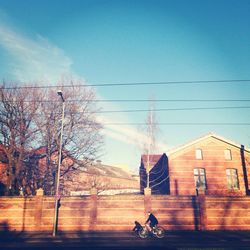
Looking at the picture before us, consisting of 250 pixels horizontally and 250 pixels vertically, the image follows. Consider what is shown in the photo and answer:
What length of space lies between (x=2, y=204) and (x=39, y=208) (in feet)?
9.79

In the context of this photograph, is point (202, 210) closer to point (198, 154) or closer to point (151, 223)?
A: point (151, 223)

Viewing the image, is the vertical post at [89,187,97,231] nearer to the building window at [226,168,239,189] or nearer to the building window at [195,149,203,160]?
the building window at [195,149,203,160]

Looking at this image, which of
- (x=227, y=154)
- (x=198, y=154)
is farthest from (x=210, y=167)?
(x=227, y=154)

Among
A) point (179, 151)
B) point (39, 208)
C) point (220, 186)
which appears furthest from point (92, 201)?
point (220, 186)

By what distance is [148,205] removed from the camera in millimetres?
19625

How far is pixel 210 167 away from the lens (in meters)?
29.5

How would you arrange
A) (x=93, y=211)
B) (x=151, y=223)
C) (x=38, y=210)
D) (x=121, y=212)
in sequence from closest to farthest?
(x=151, y=223) < (x=38, y=210) < (x=93, y=211) < (x=121, y=212)

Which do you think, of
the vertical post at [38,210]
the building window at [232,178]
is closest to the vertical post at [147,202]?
the vertical post at [38,210]

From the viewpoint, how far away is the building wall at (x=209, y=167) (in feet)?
94.8

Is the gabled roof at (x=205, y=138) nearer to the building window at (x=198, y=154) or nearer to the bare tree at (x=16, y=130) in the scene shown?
the building window at (x=198, y=154)

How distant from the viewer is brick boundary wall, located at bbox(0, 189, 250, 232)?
1894cm

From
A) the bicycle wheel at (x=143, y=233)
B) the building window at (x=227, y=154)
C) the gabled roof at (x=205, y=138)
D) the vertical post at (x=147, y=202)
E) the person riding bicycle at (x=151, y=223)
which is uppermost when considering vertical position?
the gabled roof at (x=205, y=138)

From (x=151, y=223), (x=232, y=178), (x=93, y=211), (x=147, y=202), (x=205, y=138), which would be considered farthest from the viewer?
(x=205, y=138)

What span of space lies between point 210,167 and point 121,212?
1497cm
